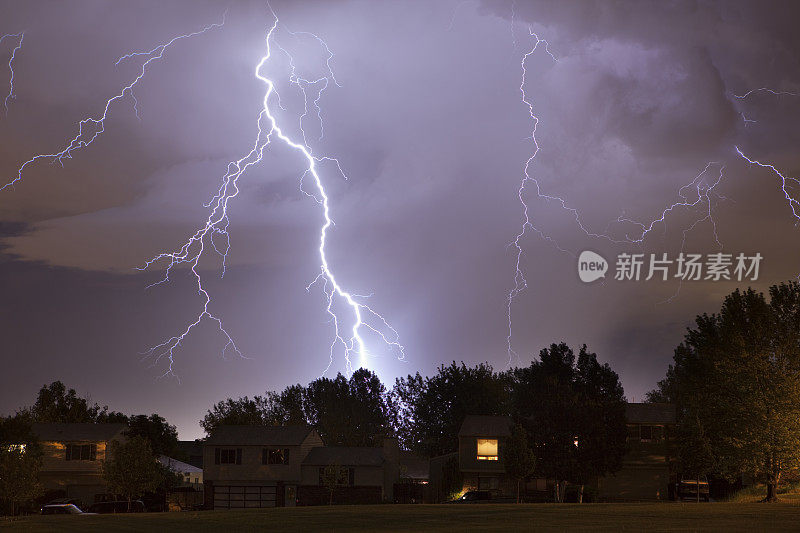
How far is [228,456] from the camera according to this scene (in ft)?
206

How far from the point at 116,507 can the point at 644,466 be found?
34.4 metres

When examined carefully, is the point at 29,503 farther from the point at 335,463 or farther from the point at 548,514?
the point at 548,514

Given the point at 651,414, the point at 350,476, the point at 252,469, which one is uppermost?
the point at 651,414

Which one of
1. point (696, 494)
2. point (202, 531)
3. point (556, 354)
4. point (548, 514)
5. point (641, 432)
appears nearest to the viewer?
point (202, 531)

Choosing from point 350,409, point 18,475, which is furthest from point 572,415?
point 350,409

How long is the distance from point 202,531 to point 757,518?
1780cm

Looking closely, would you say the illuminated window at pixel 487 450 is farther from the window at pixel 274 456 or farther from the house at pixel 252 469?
the window at pixel 274 456

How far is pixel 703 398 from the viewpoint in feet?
149

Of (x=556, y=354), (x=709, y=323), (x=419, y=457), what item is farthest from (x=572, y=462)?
(x=419, y=457)

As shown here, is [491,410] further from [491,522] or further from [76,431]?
[491,522]

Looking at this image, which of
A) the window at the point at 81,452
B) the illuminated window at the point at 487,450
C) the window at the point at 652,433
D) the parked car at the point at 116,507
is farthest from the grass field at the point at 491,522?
the window at the point at 81,452

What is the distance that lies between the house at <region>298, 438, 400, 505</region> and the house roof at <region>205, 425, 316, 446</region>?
5.74ft

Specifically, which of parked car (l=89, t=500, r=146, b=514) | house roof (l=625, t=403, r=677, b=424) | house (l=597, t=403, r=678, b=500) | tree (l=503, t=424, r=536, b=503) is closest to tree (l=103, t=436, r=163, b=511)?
parked car (l=89, t=500, r=146, b=514)

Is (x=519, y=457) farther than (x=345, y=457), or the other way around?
(x=345, y=457)
